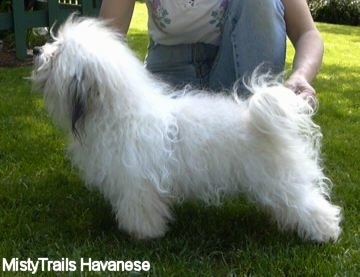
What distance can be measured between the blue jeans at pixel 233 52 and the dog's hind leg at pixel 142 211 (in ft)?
2.24

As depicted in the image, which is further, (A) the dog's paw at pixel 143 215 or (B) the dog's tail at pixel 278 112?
(A) the dog's paw at pixel 143 215

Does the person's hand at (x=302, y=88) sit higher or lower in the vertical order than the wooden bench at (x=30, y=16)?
higher

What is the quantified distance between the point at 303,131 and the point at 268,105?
242 millimetres

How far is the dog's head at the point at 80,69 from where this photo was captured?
87.7 inches

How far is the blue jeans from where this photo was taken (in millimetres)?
2672

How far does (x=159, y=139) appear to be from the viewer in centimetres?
225

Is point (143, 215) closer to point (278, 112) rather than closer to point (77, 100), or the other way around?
point (77, 100)

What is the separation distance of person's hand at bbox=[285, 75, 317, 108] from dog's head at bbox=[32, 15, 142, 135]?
1.96 feet

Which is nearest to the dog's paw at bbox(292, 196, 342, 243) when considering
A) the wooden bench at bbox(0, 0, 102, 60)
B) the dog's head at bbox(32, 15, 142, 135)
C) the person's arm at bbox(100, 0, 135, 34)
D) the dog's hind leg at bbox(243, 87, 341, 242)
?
the dog's hind leg at bbox(243, 87, 341, 242)

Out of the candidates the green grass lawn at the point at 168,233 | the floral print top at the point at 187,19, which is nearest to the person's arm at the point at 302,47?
the floral print top at the point at 187,19

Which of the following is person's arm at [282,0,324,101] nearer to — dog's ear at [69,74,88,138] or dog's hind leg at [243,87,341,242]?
dog's hind leg at [243,87,341,242]

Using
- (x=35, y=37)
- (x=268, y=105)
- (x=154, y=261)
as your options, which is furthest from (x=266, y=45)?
(x=35, y=37)

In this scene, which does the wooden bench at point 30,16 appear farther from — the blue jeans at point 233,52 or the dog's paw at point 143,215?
the dog's paw at point 143,215

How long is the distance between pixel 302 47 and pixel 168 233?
96 cm
